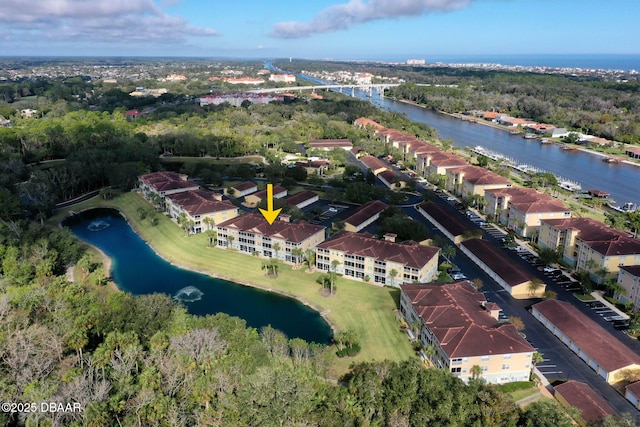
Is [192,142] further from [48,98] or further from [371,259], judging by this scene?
[48,98]

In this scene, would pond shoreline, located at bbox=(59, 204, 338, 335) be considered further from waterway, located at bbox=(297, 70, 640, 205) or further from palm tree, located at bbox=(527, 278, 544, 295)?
waterway, located at bbox=(297, 70, 640, 205)

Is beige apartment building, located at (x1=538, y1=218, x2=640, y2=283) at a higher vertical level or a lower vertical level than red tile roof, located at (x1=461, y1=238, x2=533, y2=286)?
higher

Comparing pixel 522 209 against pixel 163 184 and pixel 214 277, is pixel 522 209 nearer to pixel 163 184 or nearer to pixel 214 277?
pixel 214 277

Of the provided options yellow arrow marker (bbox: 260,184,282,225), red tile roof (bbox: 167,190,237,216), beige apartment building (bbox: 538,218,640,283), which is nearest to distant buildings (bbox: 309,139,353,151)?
red tile roof (bbox: 167,190,237,216)

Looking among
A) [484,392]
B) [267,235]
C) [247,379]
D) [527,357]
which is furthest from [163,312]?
[527,357]

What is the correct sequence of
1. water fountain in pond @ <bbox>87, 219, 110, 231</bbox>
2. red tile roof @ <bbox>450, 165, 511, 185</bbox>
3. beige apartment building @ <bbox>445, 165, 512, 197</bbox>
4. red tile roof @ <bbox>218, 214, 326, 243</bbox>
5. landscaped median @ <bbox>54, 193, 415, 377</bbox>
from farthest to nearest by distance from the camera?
red tile roof @ <bbox>450, 165, 511, 185</bbox>
beige apartment building @ <bbox>445, 165, 512, 197</bbox>
water fountain in pond @ <bbox>87, 219, 110, 231</bbox>
red tile roof @ <bbox>218, 214, 326, 243</bbox>
landscaped median @ <bbox>54, 193, 415, 377</bbox>

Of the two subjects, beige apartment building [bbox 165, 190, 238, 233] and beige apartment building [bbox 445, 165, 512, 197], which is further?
beige apartment building [bbox 445, 165, 512, 197]

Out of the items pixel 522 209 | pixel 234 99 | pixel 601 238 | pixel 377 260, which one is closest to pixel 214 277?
pixel 377 260

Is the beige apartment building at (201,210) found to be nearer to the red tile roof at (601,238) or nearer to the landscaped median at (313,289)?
the landscaped median at (313,289)
